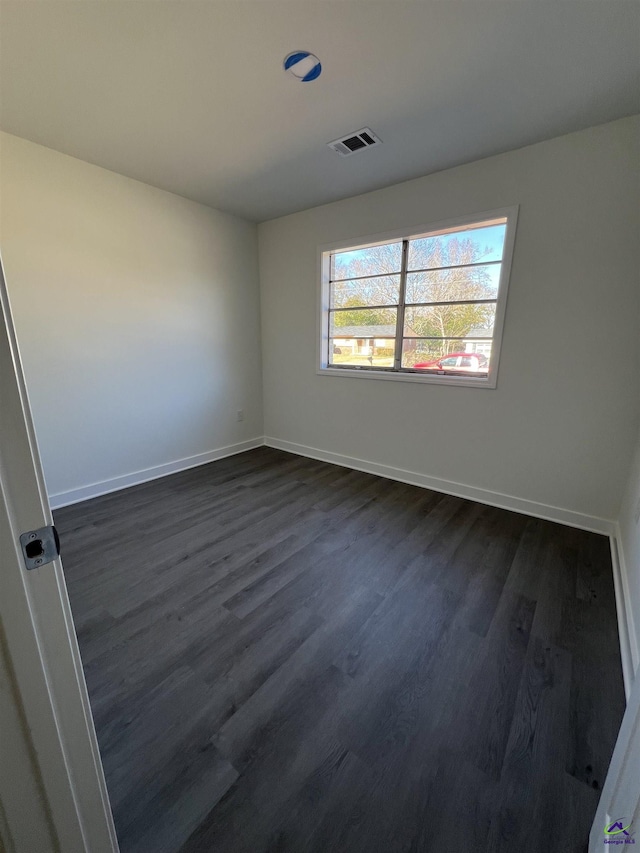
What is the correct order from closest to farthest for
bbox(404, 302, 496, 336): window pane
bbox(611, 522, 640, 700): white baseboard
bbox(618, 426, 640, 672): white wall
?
bbox(611, 522, 640, 700): white baseboard → bbox(618, 426, 640, 672): white wall → bbox(404, 302, 496, 336): window pane

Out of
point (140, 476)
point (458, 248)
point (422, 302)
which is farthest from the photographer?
point (140, 476)

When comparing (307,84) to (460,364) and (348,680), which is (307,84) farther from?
(348,680)

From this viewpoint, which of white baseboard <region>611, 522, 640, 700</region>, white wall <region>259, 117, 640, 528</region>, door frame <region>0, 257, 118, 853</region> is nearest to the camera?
door frame <region>0, 257, 118, 853</region>

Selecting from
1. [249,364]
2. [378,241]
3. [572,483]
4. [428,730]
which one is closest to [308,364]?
[249,364]

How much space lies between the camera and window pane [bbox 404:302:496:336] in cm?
277

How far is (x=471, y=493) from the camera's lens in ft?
9.85

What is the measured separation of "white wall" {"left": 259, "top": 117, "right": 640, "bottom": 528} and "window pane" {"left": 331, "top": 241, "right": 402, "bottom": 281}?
0.18m

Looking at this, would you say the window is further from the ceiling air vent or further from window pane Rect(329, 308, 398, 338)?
the ceiling air vent

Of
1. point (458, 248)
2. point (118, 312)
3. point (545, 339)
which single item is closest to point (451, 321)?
point (458, 248)

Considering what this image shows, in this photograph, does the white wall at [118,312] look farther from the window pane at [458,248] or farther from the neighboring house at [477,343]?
the neighboring house at [477,343]

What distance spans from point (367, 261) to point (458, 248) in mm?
879

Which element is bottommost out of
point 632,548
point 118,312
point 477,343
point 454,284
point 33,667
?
point 632,548

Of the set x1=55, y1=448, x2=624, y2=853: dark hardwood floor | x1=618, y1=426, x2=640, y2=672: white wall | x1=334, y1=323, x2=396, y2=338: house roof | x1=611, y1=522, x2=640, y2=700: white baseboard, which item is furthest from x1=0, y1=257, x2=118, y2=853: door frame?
x1=334, y1=323, x2=396, y2=338: house roof

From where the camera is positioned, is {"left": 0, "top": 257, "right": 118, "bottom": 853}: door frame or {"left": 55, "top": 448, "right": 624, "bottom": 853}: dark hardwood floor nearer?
{"left": 0, "top": 257, "right": 118, "bottom": 853}: door frame
